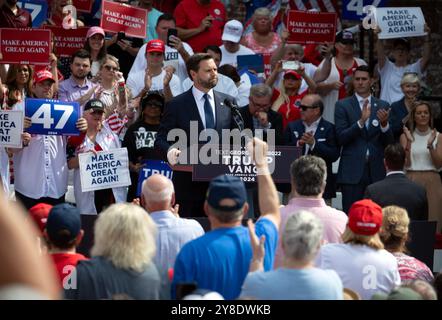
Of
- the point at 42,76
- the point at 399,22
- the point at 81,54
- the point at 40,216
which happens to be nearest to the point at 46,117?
the point at 42,76

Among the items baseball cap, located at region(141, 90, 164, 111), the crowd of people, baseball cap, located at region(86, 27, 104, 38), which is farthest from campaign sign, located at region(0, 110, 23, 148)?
baseball cap, located at region(86, 27, 104, 38)

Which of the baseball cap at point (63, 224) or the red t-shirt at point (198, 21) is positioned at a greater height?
the red t-shirt at point (198, 21)

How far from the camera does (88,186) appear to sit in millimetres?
9703

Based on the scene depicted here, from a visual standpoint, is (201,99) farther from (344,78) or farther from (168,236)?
(344,78)

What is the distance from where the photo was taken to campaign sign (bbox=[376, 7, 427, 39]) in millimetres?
12258

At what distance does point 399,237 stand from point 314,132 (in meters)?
4.36

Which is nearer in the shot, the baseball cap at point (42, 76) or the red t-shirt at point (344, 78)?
the baseball cap at point (42, 76)

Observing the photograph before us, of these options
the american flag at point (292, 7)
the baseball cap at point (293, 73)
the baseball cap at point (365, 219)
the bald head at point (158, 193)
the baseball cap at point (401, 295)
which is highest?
the american flag at point (292, 7)

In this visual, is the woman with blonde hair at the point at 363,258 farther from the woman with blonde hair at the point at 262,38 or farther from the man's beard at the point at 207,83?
the woman with blonde hair at the point at 262,38

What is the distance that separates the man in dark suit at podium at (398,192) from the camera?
8383 mm

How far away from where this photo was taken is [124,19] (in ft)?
38.7

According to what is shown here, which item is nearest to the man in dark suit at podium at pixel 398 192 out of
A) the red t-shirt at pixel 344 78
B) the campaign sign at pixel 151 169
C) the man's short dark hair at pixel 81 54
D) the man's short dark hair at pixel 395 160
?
the man's short dark hair at pixel 395 160

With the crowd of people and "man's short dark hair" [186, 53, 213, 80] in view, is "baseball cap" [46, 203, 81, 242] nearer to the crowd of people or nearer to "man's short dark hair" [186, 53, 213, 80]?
the crowd of people

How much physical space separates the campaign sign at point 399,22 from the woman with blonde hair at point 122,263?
8.19 metres
